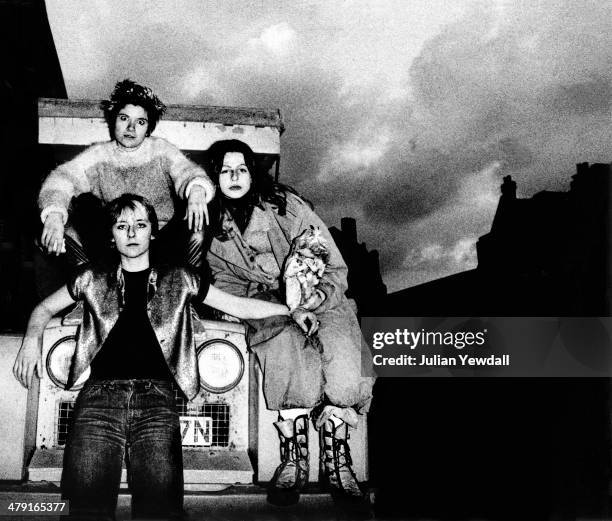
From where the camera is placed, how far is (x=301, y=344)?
293 centimetres

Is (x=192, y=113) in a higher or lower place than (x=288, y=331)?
higher

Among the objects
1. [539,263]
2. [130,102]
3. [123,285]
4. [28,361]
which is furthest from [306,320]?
[539,263]

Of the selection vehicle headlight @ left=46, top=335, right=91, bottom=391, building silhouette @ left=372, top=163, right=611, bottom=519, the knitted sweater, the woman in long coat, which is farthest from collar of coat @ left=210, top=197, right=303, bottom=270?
building silhouette @ left=372, top=163, right=611, bottom=519

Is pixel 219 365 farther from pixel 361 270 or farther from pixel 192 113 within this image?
pixel 361 270

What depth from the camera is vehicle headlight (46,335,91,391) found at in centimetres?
288

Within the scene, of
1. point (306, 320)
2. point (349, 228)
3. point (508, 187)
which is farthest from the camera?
point (508, 187)

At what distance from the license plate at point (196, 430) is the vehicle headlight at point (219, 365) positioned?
0.14 meters

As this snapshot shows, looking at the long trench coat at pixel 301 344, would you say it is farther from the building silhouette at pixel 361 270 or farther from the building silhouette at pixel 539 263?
the building silhouette at pixel 539 263

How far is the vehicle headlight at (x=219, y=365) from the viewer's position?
9.70 ft

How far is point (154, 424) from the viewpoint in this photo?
9.08 ft

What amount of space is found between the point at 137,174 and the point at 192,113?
1.50ft

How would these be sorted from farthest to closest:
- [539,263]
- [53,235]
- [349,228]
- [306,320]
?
[539,263] → [349,228] → [53,235] → [306,320]

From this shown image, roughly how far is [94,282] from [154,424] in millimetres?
690

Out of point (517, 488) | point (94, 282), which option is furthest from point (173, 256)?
point (517, 488)
